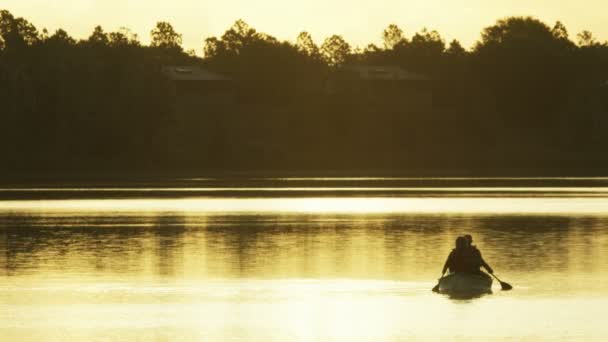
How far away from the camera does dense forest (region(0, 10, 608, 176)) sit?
5527 inches

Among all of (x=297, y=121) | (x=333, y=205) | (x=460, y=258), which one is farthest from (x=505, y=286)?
(x=297, y=121)

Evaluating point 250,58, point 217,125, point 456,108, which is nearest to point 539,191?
point 217,125

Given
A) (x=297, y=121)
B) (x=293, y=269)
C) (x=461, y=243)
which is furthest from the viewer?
(x=297, y=121)

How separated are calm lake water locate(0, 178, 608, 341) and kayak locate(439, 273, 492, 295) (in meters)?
0.45

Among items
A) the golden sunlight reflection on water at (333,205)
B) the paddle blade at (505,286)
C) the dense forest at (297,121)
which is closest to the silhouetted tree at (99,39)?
the dense forest at (297,121)

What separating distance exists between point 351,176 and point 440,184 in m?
30.9

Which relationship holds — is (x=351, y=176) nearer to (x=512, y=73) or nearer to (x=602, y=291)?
(x=512, y=73)

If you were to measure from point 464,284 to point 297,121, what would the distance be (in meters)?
117

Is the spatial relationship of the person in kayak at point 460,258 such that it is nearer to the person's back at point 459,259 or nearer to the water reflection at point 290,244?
the person's back at point 459,259

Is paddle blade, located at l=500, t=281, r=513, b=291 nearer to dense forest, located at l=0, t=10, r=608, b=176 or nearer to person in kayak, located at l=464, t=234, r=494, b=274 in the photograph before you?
person in kayak, located at l=464, t=234, r=494, b=274

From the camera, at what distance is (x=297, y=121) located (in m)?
156

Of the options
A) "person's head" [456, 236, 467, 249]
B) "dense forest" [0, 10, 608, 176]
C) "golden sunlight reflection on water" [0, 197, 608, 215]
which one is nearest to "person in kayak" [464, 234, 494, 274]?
"person's head" [456, 236, 467, 249]

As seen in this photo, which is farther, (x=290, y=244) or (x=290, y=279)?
(x=290, y=244)

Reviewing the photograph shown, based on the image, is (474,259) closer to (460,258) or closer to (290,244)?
(460,258)
